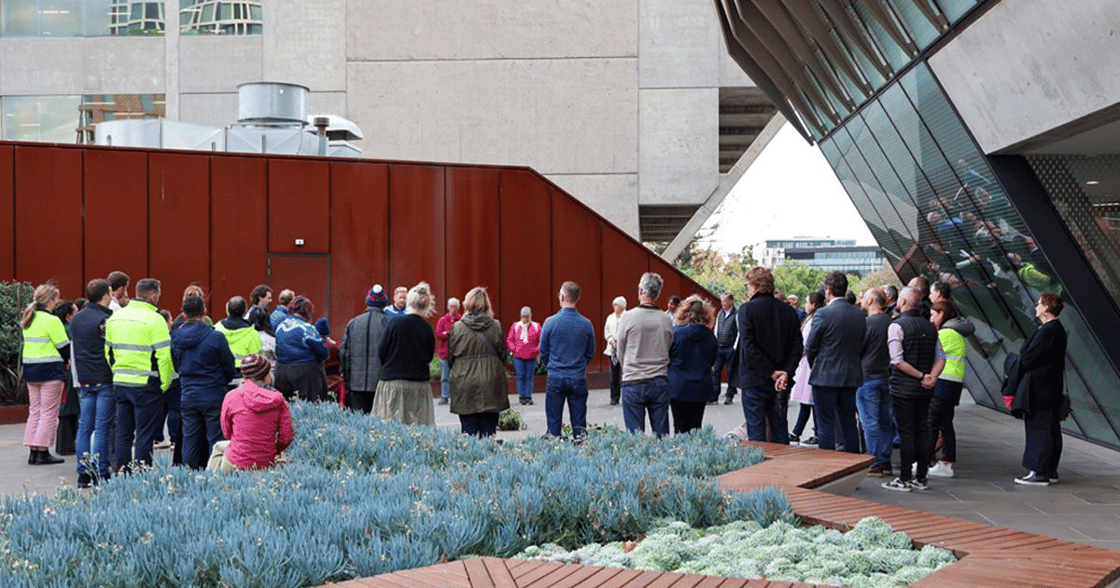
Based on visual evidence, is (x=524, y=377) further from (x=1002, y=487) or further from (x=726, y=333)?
(x=1002, y=487)

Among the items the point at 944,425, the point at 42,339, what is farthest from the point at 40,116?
the point at 944,425

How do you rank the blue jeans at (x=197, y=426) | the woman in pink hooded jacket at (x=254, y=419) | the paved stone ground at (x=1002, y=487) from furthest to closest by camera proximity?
the blue jeans at (x=197, y=426)
the paved stone ground at (x=1002, y=487)
the woman in pink hooded jacket at (x=254, y=419)

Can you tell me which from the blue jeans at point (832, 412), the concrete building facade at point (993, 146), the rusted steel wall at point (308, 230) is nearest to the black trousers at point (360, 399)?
the blue jeans at point (832, 412)

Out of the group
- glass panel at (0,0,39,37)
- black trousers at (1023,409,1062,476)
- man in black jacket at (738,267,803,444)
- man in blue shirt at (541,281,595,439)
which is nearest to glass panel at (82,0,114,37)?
glass panel at (0,0,39,37)

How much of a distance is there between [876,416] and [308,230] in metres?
12.2

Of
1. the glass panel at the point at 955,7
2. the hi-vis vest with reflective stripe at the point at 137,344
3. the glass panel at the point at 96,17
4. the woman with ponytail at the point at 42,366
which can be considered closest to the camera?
the hi-vis vest with reflective stripe at the point at 137,344

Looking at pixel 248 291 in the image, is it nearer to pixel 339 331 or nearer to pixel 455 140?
pixel 339 331

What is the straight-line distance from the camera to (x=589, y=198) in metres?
33.2

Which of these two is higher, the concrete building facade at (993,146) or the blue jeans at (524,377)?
the concrete building facade at (993,146)

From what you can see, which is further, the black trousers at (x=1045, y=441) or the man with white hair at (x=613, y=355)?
the man with white hair at (x=613, y=355)

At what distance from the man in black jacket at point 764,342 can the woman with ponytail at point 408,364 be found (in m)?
2.82

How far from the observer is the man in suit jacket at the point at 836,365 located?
1032 cm

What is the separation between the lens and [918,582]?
198 inches

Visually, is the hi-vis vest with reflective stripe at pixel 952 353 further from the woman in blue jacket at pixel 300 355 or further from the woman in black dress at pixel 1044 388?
the woman in blue jacket at pixel 300 355
